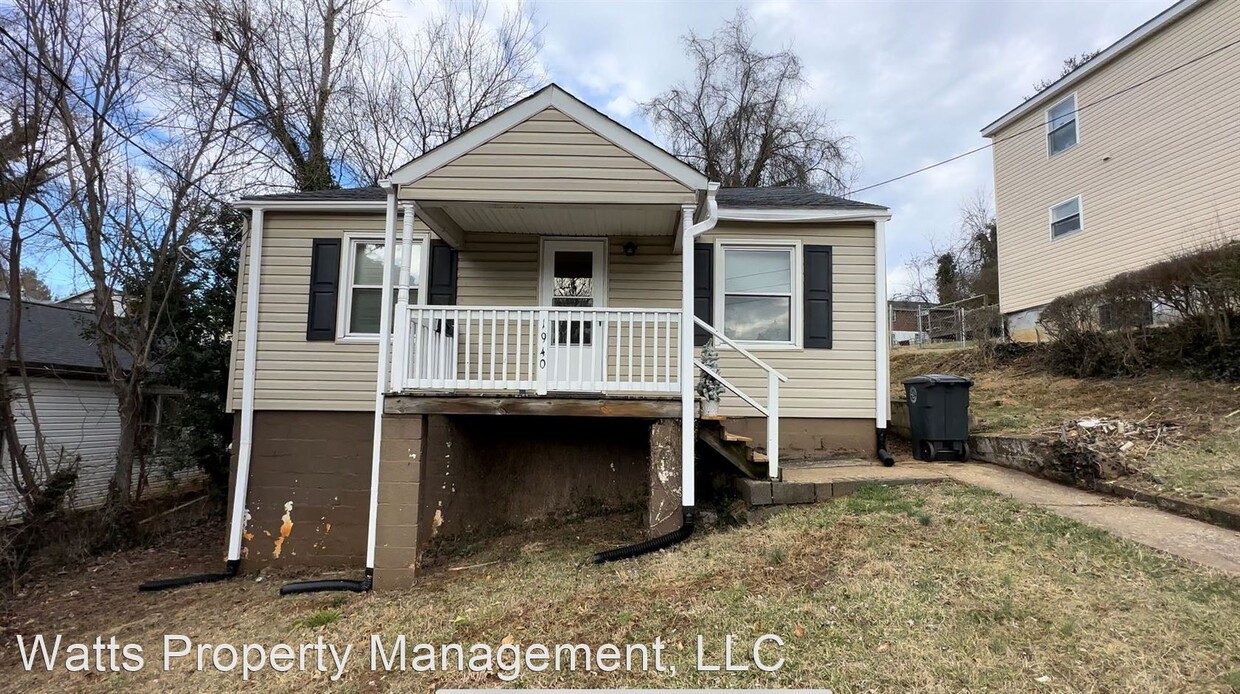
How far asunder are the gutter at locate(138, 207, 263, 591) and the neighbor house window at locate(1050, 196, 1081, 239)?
15436 mm

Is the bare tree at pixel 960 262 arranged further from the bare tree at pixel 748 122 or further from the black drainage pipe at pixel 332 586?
the black drainage pipe at pixel 332 586

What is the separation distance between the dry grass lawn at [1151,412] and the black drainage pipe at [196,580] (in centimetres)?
906

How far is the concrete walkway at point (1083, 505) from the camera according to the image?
3.65m

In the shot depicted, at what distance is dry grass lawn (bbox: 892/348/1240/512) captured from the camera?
4738 millimetres

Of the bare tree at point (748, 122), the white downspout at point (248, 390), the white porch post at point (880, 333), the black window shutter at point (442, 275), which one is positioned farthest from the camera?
the bare tree at point (748, 122)

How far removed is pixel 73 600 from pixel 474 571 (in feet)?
16.9

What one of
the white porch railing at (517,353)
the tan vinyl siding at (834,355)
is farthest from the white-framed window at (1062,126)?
the white porch railing at (517,353)

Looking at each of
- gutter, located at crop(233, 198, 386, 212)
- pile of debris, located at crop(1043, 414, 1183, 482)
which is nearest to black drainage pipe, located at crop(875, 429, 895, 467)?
pile of debris, located at crop(1043, 414, 1183, 482)

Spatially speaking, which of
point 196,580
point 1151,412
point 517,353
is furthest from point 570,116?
point 1151,412

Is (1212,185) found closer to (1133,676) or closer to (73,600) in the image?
(1133,676)

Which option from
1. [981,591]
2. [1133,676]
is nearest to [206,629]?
[981,591]

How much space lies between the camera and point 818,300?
22.6 ft

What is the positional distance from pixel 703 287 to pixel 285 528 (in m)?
5.85

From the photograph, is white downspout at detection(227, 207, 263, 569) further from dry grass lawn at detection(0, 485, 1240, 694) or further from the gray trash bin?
the gray trash bin
